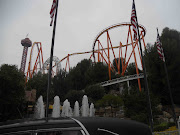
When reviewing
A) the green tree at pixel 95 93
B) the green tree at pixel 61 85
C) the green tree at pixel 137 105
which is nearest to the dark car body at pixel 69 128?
the green tree at pixel 137 105

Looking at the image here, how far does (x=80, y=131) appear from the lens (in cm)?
194

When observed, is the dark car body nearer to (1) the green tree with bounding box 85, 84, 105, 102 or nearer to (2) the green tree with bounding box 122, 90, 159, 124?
(2) the green tree with bounding box 122, 90, 159, 124

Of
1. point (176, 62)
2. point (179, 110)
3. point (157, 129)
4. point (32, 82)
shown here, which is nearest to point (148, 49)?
point (176, 62)

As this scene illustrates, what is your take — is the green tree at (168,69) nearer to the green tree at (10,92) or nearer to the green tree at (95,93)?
the green tree at (95,93)

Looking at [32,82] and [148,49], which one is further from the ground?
[148,49]

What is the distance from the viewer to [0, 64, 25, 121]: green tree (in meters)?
16.9

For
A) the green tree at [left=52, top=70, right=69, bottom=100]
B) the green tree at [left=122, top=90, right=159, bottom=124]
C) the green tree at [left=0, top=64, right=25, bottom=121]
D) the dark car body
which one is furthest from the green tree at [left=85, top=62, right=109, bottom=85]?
the dark car body

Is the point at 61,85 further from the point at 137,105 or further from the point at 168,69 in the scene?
the point at 168,69

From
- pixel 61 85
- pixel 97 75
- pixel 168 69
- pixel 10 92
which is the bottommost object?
pixel 10 92

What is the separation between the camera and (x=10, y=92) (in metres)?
17.5

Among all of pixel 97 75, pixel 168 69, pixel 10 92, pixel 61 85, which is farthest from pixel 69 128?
pixel 97 75

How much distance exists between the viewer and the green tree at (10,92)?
16891 millimetres

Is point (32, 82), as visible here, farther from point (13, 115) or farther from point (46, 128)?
point (46, 128)

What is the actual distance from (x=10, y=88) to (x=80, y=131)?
18391mm
